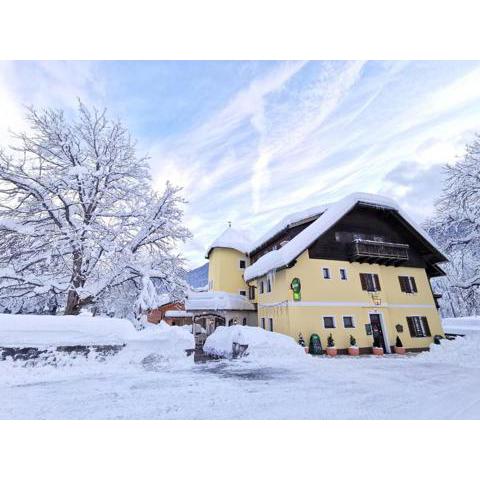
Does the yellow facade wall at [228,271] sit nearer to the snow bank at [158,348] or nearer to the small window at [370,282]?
the small window at [370,282]

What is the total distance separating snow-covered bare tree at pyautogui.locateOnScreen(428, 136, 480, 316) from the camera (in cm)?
1645

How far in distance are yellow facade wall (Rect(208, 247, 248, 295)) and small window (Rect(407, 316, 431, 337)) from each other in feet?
50.7

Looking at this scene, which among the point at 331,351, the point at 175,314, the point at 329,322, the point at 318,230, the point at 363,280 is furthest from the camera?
the point at 175,314

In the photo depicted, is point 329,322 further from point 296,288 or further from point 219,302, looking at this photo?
point 219,302

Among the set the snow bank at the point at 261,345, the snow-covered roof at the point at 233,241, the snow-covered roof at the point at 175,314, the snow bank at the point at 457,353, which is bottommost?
the snow bank at the point at 457,353

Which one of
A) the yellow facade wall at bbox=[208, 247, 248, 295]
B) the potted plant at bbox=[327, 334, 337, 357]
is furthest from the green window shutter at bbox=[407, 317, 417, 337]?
the yellow facade wall at bbox=[208, 247, 248, 295]

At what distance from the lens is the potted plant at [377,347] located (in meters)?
16.4

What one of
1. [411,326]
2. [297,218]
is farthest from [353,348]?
[297,218]

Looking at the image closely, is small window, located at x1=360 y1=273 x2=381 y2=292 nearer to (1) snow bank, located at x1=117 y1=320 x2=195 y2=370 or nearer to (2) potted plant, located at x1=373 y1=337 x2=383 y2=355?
(2) potted plant, located at x1=373 y1=337 x2=383 y2=355

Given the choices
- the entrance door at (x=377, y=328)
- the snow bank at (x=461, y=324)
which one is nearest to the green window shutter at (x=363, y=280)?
the entrance door at (x=377, y=328)

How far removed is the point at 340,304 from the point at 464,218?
9.46m

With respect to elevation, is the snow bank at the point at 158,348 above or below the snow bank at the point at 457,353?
above

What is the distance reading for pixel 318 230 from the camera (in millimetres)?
17172

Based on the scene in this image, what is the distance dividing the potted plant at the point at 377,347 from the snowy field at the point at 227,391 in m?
5.44
